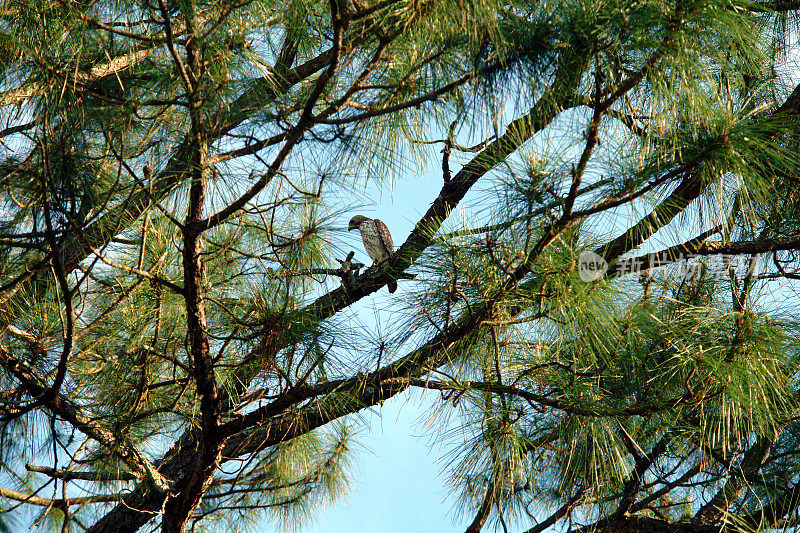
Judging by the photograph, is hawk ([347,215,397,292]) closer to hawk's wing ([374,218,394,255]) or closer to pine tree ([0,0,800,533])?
hawk's wing ([374,218,394,255])

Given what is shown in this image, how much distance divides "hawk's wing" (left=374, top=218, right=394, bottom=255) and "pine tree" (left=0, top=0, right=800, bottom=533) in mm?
520

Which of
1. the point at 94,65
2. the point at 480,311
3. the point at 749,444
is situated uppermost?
the point at 94,65

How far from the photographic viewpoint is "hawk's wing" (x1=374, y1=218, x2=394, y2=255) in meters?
2.78

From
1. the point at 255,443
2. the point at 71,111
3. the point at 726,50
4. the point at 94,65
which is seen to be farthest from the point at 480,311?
the point at 94,65

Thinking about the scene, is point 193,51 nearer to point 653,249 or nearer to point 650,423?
point 653,249

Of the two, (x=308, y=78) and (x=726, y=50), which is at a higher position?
(x=308, y=78)

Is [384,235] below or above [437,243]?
above

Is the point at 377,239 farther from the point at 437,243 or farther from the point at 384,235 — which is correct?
the point at 437,243

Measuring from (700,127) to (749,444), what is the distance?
4.04ft

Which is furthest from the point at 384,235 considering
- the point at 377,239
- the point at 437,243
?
the point at 437,243

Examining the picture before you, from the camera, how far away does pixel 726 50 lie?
52.8 inches

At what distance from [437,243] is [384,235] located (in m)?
1.33

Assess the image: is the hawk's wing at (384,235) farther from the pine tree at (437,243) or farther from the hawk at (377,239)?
the pine tree at (437,243)

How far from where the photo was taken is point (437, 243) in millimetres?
1461
